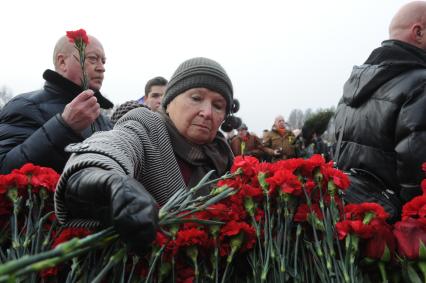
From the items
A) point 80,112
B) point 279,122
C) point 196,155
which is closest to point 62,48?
point 80,112

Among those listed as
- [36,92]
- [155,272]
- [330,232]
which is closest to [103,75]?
[36,92]

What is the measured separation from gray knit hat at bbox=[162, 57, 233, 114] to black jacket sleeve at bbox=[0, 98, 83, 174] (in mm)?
575

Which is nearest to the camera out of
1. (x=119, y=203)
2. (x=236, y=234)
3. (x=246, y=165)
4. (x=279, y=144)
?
(x=119, y=203)

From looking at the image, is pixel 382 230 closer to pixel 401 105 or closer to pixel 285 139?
pixel 401 105

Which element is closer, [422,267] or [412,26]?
[422,267]

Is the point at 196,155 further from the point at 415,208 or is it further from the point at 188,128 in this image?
the point at 415,208

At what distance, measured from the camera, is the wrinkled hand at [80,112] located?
1982 millimetres

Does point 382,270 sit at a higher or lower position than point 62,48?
lower

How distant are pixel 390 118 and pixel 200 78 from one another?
1.07 meters

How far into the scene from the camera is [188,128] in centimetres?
175

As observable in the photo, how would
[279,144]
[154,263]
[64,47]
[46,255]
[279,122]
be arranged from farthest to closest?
1. [279,122]
2. [279,144]
3. [64,47]
4. [154,263]
5. [46,255]

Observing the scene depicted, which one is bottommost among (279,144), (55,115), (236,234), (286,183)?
(279,144)

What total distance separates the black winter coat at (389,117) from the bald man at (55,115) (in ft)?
4.84

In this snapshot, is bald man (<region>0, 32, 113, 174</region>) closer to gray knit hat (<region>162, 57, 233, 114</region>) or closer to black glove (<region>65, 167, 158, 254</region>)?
gray knit hat (<region>162, 57, 233, 114</region>)
